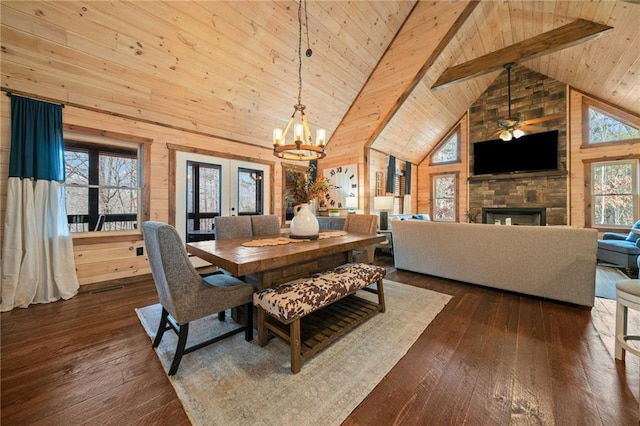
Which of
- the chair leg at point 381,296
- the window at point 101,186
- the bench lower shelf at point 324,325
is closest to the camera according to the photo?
the bench lower shelf at point 324,325

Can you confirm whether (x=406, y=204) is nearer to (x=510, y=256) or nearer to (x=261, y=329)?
(x=510, y=256)

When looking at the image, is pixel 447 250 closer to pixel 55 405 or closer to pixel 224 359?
pixel 224 359

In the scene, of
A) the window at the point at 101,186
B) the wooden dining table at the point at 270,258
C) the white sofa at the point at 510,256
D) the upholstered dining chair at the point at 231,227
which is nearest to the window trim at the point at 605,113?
the white sofa at the point at 510,256

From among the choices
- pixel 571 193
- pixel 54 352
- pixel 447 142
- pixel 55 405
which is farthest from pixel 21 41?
pixel 571 193

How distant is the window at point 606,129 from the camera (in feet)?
16.3

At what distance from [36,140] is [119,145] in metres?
0.82

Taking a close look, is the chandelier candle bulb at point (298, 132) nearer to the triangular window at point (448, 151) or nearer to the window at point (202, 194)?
the window at point (202, 194)

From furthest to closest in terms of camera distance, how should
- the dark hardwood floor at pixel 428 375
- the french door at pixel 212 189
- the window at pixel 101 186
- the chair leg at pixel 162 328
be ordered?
1. the french door at pixel 212 189
2. the window at pixel 101 186
3. the chair leg at pixel 162 328
4. the dark hardwood floor at pixel 428 375

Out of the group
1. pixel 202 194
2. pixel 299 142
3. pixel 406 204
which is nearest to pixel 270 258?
pixel 299 142

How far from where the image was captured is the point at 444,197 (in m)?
7.30

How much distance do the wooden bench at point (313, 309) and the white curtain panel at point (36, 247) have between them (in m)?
2.77

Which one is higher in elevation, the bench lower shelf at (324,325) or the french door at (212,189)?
the french door at (212,189)

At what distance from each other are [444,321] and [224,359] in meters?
1.97

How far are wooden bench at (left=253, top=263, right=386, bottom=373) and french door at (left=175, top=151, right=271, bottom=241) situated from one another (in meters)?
2.92
